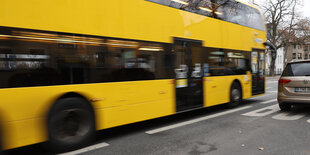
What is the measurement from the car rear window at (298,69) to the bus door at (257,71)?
218 centimetres

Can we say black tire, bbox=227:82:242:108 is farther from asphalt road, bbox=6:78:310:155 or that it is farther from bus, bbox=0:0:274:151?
asphalt road, bbox=6:78:310:155

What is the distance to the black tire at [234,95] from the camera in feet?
27.7

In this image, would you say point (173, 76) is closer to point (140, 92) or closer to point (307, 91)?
point (140, 92)

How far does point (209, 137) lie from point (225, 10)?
477 cm

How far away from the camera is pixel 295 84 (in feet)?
23.0

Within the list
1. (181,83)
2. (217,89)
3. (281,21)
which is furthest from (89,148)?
(281,21)

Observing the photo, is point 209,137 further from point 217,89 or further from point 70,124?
point 217,89

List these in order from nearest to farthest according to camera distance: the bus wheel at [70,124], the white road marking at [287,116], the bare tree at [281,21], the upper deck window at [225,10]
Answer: the bus wheel at [70,124] → the upper deck window at [225,10] → the white road marking at [287,116] → the bare tree at [281,21]

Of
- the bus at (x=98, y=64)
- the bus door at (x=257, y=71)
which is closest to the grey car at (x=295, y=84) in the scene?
the bus at (x=98, y=64)

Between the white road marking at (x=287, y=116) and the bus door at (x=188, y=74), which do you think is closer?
the bus door at (x=188, y=74)

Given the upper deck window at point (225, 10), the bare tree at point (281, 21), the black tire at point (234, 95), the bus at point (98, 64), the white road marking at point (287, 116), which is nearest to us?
the bus at point (98, 64)

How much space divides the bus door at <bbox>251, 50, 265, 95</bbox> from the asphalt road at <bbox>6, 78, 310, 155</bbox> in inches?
110

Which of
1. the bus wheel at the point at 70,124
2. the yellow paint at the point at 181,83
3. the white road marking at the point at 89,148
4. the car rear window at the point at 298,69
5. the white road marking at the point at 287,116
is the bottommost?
the white road marking at the point at 89,148

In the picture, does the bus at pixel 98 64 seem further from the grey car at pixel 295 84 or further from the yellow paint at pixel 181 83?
the grey car at pixel 295 84
